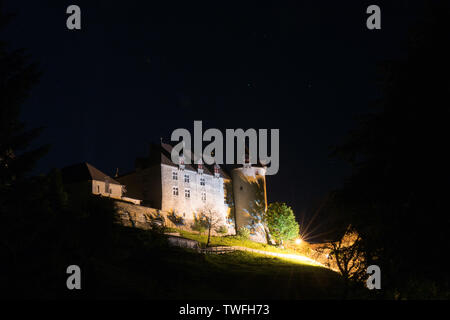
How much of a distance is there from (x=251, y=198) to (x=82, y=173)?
2857cm

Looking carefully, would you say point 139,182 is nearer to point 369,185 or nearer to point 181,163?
point 181,163

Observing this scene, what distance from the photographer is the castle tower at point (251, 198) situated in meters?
61.7

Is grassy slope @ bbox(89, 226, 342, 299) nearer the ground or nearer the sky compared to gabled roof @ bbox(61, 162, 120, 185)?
nearer the ground

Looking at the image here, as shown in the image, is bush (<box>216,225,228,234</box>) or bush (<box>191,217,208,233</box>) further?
bush (<box>216,225,228,234</box>)

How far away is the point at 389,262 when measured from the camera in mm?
12188

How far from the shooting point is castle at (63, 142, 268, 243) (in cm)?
5062

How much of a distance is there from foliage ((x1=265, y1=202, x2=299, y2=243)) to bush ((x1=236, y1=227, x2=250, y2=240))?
461 centimetres

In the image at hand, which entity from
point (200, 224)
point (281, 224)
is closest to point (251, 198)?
point (281, 224)

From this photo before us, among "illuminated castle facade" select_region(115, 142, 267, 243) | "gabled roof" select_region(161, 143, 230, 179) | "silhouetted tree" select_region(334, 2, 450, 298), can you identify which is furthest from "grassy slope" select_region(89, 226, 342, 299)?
"gabled roof" select_region(161, 143, 230, 179)

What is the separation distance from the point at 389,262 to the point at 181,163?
149ft

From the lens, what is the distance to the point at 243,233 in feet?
195

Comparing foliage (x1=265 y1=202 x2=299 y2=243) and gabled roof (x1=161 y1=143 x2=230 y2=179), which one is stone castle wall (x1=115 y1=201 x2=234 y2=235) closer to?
gabled roof (x1=161 y1=143 x2=230 y2=179)

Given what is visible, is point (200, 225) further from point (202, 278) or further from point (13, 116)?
point (13, 116)

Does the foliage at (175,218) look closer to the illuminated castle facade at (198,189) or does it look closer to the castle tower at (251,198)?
the illuminated castle facade at (198,189)
